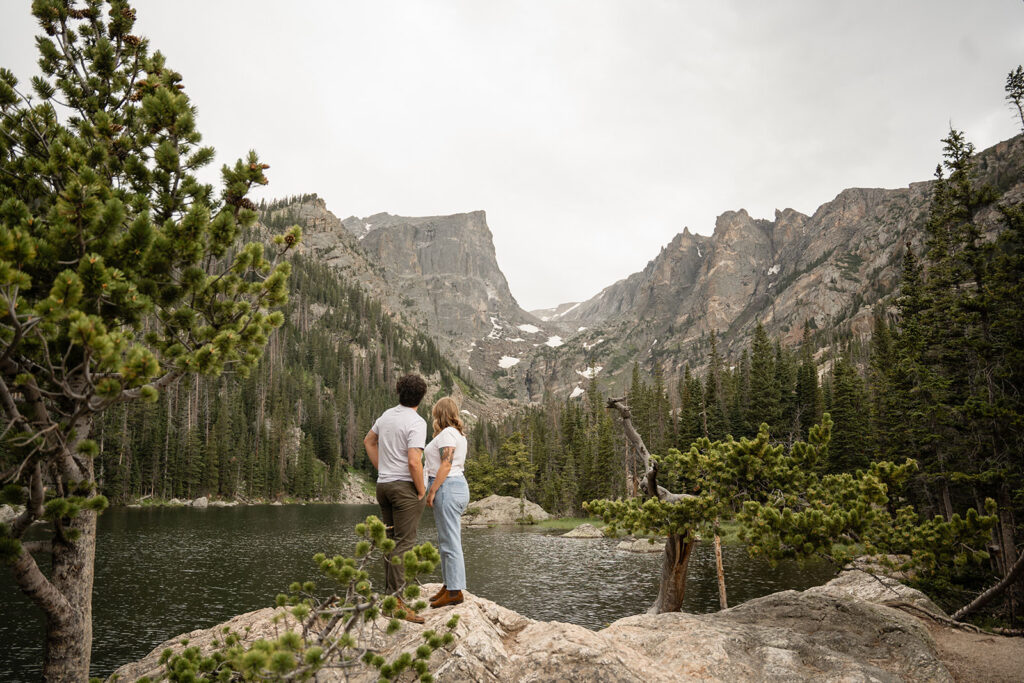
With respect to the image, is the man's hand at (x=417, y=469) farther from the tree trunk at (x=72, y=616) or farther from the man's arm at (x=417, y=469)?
the tree trunk at (x=72, y=616)

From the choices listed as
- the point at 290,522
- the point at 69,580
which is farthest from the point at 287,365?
the point at 69,580

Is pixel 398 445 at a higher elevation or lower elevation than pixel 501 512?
higher

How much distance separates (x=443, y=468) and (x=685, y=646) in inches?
201

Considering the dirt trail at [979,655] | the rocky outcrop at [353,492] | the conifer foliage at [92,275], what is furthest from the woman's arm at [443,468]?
the rocky outcrop at [353,492]

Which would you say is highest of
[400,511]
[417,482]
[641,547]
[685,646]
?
[417,482]

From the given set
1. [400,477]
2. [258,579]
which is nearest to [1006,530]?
[400,477]

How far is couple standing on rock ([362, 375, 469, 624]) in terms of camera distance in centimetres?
639

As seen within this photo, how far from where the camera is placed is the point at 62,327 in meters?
5.00

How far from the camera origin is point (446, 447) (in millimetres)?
6535

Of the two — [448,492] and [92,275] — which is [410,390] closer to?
[448,492]

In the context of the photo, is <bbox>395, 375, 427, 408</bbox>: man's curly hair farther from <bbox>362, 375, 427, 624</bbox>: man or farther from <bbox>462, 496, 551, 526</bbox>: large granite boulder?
<bbox>462, 496, 551, 526</bbox>: large granite boulder

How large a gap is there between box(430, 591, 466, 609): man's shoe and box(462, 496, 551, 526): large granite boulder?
61.8m

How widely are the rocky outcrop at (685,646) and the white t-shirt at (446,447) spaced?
175cm

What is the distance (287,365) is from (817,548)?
5604 inches
